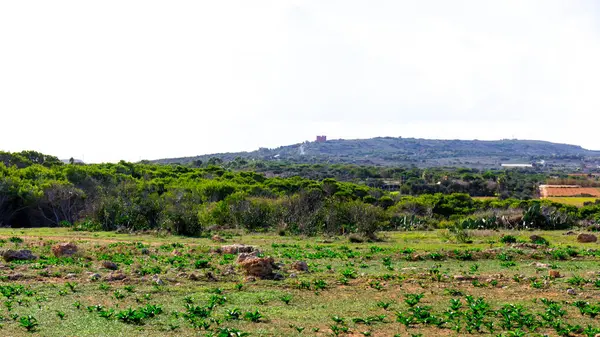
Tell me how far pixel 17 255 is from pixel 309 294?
10364 millimetres

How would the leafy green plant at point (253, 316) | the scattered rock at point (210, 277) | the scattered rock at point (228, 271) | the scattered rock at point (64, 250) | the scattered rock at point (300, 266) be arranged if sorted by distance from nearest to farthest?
1. the leafy green plant at point (253, 316)
2. the scattered rock at point (210, 277)
3. the scattered rock at point (228, 271)
4. the scattered rock at point (300, 266)
5. the scattered rock at point (64, 250)

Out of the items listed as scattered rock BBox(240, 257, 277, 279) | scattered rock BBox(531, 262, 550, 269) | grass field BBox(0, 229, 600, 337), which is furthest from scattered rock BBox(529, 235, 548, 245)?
scattered rock BBox(240, 257, 277, 279)

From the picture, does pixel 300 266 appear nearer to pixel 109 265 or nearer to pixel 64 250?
pixel 109 265

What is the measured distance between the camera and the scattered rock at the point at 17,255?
62.8 ft

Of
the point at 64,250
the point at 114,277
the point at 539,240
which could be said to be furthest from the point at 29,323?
the point at 539,240

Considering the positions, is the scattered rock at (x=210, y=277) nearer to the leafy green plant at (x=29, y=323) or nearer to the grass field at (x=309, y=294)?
the grass field at (x=309, y=294)

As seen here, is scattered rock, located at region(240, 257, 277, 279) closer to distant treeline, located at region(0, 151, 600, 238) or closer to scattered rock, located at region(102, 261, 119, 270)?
scattered rock, located at region(102, 261, 119, 270)

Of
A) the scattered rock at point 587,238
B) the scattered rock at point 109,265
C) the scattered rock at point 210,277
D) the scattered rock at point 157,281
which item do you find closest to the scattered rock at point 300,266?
the scattered rock at point 210,277

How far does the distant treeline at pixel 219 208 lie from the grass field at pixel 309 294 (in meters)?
11.4

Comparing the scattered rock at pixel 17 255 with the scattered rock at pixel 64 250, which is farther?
the scattered rock at pixel 64 250

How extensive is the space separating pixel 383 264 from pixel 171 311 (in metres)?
9.75

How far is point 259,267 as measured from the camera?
57.6 ft

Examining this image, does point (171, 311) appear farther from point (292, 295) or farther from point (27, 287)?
point (27, 287)

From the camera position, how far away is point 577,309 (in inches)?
551
